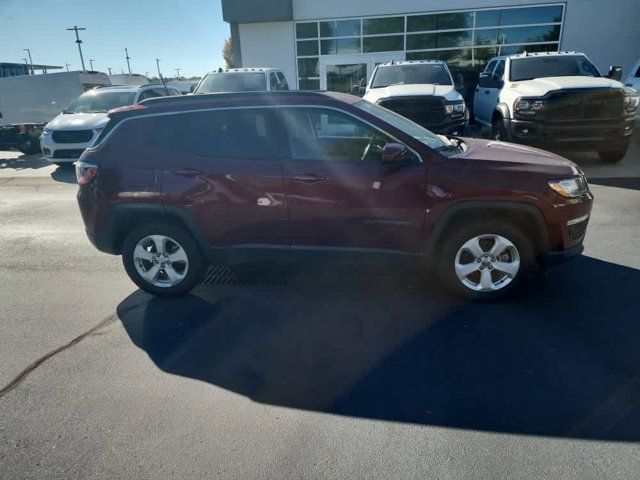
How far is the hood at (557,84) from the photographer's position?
8023mm

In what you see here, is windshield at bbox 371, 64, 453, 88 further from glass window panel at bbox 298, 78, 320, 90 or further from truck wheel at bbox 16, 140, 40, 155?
truck wheel at bbox 16, 140, 40, 155

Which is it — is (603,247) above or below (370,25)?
below

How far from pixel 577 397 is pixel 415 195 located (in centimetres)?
179

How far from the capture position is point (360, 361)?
315 cm

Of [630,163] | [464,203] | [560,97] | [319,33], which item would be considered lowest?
[630,163]

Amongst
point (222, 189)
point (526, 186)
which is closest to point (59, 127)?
point (222, 189)

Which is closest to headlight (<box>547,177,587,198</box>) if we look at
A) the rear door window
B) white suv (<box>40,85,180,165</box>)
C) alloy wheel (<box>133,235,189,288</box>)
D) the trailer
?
the rear door window

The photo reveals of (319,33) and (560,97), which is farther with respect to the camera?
(319,33)

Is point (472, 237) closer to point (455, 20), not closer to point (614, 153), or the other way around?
point (614, 153)

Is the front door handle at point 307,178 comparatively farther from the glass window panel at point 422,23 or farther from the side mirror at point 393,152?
the glass window panel at point 422,23

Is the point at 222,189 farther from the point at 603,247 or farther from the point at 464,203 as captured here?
the point at 603,247

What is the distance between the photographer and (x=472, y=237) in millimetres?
Result: 3723

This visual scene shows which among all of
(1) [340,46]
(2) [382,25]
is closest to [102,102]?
(1) [340,46]

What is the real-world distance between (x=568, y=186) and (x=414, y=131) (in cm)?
137
